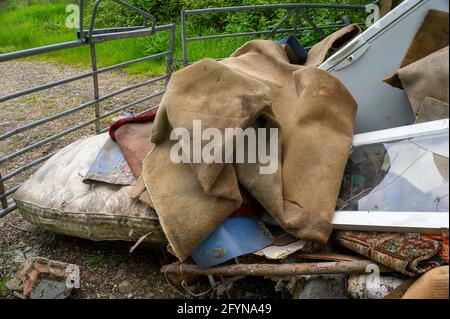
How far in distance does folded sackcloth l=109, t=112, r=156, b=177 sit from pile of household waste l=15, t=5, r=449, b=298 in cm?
9

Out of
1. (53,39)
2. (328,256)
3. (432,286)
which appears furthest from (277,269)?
(53,39)

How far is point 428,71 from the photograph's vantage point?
240cm

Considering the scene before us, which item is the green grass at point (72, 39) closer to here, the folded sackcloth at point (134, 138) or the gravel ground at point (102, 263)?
the gravel ground at point (102, 263)

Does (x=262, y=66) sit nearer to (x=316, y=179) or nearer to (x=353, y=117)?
(x=353, y=117)

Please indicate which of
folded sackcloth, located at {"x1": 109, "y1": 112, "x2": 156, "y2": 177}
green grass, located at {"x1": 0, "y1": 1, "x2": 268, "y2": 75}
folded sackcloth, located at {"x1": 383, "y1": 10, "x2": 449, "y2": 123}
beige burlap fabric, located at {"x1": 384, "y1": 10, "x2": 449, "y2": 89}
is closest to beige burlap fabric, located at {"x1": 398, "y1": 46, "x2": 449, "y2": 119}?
folded sackcloth, located at {"x1": 383, "y1": 10, "x2": 449, "y2": 123}

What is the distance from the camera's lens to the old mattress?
252 cm

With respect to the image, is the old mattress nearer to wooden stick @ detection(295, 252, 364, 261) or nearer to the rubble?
the rubble

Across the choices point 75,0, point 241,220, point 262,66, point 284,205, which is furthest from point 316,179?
point 75,0

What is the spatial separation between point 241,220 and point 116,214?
0.70m

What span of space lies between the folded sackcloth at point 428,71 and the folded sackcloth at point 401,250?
2.06 feet

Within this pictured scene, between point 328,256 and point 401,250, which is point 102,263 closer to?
point 328,256

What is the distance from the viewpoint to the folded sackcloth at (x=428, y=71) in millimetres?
2322

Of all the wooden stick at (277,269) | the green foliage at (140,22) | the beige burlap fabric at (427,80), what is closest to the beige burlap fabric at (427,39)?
the beige burlap fabric at (427,80)

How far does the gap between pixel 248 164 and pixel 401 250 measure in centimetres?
81
